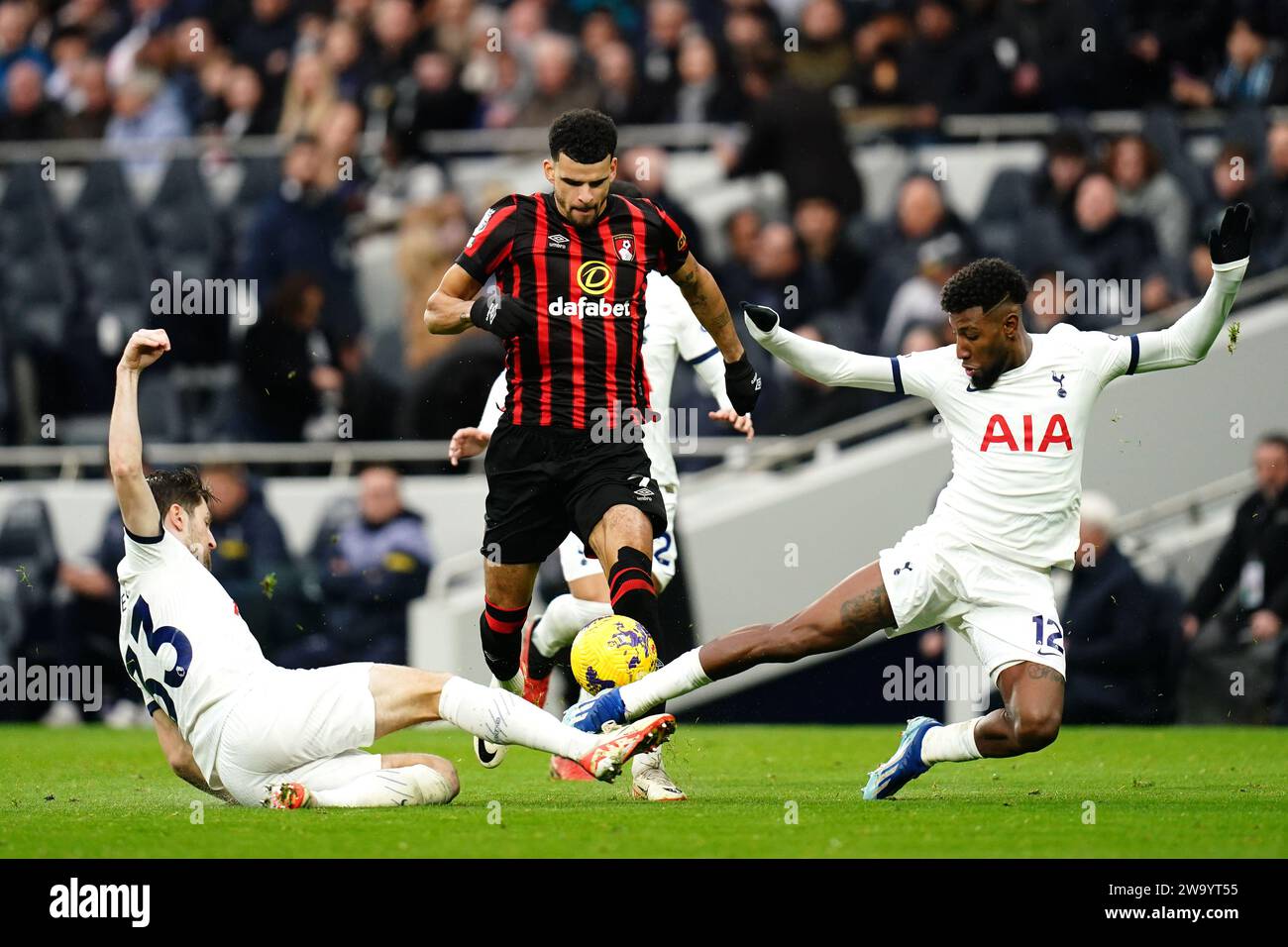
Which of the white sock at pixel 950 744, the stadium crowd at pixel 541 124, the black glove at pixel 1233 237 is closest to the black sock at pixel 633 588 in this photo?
the white sock at pixel 950 744

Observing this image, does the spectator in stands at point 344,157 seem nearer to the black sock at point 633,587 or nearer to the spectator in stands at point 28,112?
the spectator in stands at point 28,112

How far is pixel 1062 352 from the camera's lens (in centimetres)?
820

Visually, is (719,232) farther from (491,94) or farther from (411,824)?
(411,824)

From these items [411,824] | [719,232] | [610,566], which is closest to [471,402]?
[719,232]

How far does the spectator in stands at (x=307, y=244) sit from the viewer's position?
15.0 metres

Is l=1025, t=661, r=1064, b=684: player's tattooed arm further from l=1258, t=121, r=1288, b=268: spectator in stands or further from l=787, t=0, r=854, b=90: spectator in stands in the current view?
l=787, t=0, r=854, b=90: spectator in stands

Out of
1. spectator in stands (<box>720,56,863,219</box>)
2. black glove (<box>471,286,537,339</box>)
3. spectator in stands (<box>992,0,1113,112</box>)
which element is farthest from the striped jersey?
spectator in stands (<box>992,0,1113,112</box>)

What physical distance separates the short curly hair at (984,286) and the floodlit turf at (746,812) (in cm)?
196

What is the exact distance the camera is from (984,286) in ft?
26.3

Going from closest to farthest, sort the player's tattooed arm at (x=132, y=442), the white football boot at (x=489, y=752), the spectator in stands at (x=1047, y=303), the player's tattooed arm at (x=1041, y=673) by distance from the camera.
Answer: the player's tattooed arm at (x=132, y=442)
the player's tattooed arm at (x=1041, y=673)
the white football boot at (x=489, y=752)
the spectator in stands at (x=1047, y=303)

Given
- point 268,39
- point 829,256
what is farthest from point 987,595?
point 268,39

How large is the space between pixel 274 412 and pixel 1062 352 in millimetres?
7863

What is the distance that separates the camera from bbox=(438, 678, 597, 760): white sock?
24.3 ft

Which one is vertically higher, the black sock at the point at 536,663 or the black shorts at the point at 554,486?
the black shorts at the point at 554,486
